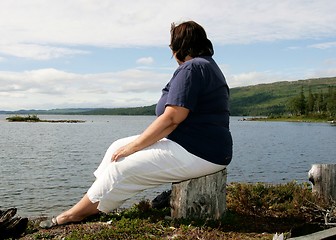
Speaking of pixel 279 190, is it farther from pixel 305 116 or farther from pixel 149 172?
pixel 305 116

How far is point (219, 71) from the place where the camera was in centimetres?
700

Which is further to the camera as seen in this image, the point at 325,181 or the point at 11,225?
the point at 325,181

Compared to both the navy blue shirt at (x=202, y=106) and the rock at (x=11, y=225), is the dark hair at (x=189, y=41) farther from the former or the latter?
the rock at (x=11, y=225)

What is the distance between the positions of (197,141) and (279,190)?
3758 millimetres

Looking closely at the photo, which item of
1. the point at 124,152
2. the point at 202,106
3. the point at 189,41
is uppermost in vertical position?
the point at 189,41

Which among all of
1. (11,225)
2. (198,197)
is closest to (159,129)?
(198,197)

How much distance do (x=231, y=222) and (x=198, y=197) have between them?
79 centimetres

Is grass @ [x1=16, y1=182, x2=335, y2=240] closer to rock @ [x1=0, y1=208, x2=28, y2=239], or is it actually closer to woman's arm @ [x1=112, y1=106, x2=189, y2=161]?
rock @ [x1=0, y1=208, x2=28, y2=239]

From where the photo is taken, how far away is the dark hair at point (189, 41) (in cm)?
679

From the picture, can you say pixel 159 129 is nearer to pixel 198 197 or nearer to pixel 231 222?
pixel 198 197

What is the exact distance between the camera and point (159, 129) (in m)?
6.55

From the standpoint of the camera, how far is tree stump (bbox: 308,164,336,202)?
30.6 feet

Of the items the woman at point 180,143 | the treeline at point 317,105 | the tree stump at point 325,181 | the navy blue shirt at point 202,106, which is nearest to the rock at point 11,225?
the woman at point 180,143

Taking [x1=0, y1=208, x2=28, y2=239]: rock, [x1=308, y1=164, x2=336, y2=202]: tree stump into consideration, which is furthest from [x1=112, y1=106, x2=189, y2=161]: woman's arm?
[x1=308, y1=164, x2=336, y2=202]: tree stump
